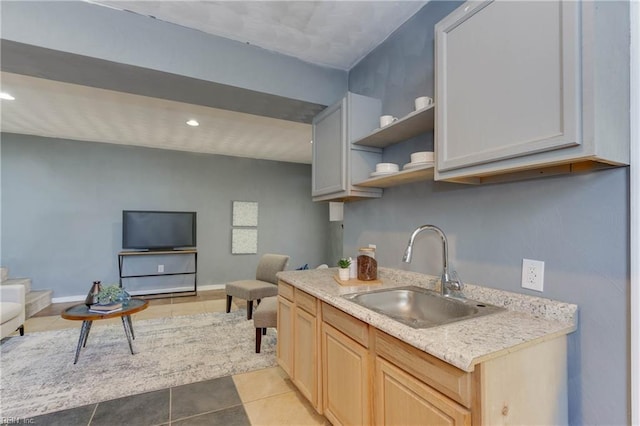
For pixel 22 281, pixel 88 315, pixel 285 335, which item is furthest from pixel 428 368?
pixel 22 281

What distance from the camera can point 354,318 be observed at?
57.2 inches

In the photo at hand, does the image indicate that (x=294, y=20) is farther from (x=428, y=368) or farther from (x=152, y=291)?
(x=152, y=291)

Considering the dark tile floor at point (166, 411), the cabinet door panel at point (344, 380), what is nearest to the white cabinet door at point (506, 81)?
the cabinet door panel at point (344, 380)

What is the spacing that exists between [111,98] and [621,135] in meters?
4.04

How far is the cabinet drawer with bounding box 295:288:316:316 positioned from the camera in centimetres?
187

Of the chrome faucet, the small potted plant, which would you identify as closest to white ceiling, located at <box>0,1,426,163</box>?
the chrome faucet

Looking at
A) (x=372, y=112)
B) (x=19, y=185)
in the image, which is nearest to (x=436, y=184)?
(x=372, y=112)

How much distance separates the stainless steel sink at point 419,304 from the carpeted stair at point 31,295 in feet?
15.5

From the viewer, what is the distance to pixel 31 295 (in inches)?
171

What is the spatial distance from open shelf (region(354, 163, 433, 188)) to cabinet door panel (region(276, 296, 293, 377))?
1041 millimetres

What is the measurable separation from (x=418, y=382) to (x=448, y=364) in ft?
0.60

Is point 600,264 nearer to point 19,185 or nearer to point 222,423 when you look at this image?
point 222,423

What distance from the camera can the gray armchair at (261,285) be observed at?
380 centimetres

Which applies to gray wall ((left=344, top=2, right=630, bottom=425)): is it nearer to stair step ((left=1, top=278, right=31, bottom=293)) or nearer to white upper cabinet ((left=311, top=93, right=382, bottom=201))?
white upper cabinet ((left=311, top=93, right=382, bottom=201))
